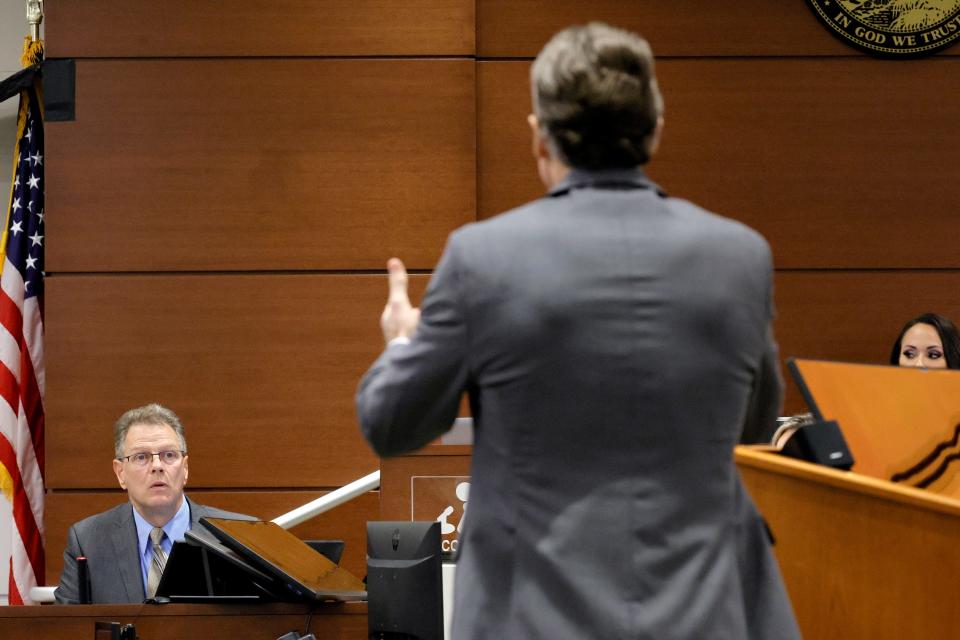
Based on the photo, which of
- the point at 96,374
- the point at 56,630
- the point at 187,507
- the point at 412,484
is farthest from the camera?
the point at 96,374

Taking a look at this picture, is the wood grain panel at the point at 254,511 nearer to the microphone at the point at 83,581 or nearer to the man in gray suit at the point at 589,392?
the microphone at the point at 83,581

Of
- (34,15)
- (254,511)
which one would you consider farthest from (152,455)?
(34,15)

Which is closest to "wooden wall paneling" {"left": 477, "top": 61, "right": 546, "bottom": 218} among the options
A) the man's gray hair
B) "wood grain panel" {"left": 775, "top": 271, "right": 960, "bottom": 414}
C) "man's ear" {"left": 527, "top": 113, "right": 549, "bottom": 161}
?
"wood grain panel" {"left": 775, "top": 271, "right": 960, "bottom": 414}

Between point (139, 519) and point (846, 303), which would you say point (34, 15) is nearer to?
point (139, 519)

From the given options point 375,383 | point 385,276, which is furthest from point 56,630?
point 385,276

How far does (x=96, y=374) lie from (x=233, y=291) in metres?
0.64

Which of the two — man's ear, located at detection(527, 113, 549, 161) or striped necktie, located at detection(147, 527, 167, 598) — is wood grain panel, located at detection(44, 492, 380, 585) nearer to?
striped necktie, located at detection(147, 527, 167, 598)

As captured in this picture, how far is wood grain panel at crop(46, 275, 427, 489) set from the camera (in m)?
4.69

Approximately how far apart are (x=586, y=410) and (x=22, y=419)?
13.0 feet

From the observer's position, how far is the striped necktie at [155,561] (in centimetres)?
378

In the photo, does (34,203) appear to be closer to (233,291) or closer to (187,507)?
(233,291)

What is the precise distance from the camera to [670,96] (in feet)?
15.9

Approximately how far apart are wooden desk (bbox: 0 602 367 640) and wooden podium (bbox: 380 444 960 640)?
1.09 meters

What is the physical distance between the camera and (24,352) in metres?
4.81
